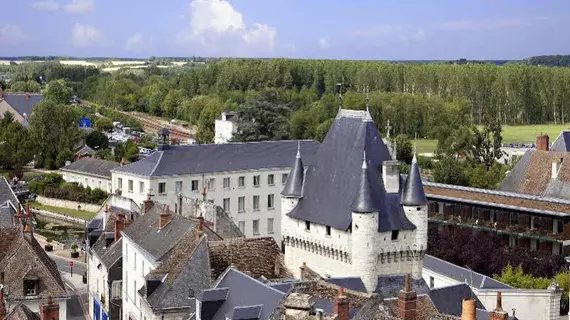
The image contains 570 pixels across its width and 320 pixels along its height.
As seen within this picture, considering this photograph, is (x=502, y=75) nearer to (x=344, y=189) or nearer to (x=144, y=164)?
(x=144, y=164)

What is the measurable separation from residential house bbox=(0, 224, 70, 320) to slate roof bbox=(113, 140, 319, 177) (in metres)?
30.4

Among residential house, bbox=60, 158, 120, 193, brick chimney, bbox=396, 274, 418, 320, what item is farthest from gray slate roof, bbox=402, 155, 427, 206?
residential house, bbox=60, 158, 120, 193

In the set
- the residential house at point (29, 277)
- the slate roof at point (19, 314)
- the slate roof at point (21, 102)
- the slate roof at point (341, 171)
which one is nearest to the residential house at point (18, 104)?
the slate roof at point (21, 102)

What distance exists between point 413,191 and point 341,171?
3380mm

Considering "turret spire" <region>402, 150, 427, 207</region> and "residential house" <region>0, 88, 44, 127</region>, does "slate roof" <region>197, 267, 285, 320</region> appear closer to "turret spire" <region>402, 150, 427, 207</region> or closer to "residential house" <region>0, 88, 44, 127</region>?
"turret spire" <region>402, 150, 427, 207</region>

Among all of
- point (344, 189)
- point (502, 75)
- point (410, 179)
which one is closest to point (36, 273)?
point (344, 189)

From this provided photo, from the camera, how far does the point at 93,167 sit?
98875 millimetres

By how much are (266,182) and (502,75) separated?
298ft

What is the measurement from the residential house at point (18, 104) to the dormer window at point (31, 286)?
339ft

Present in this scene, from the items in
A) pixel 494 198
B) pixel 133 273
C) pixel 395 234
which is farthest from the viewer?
pixel 494 198

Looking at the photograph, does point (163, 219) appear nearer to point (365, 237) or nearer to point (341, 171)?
point (341, 171)

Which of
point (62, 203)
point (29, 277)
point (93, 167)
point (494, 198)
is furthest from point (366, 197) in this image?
point (93, 167)

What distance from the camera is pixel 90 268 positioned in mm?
51125

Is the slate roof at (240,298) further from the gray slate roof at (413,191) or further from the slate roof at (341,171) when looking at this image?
the gray slate roof at (413,191)
